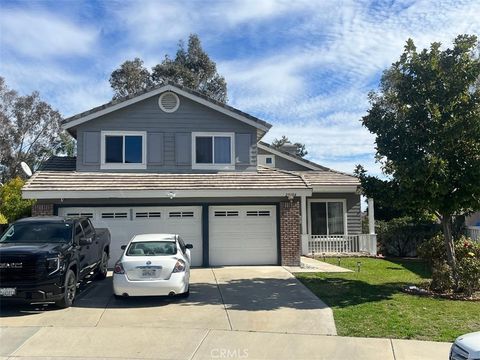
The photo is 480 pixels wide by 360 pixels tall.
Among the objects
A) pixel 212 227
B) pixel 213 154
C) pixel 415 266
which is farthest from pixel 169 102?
pixel 415 266

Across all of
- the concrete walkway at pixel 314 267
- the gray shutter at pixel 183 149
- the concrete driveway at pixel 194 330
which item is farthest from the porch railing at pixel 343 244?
the concrete driveway at pixel 194 330

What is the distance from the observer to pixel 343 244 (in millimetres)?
21625

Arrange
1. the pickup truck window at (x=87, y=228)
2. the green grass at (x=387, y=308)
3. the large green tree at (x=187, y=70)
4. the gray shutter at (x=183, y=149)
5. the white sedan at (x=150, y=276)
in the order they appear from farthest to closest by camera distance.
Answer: the large green tree at (x=187, y=70) → the gray shutter at (x=183, y=149) → the pickup truck window at (x=87, y=228) → the white sedan at (x=150, y=276) → the green grass at (x=387, y=308)

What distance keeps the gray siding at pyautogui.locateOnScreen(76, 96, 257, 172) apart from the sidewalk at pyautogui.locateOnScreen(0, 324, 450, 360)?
32.2 feet

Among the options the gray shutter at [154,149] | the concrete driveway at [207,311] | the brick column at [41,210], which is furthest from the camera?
the gray shutter at [154,149]

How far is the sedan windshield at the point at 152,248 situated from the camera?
11359mm

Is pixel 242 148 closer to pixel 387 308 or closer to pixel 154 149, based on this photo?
pixel 154 149

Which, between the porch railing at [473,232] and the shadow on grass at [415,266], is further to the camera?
the porch railing at [473,232]

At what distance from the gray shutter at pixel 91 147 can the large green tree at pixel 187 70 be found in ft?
75.6

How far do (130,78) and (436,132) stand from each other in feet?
109

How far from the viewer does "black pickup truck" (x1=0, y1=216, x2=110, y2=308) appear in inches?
384

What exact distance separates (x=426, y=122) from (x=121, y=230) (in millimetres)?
10103

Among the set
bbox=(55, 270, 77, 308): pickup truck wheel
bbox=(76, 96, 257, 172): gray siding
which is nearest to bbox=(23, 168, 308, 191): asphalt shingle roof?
bbox=(76, 96, 257, 172): gray siding

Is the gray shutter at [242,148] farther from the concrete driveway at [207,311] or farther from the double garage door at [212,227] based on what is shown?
the concrete driveway at [207,311]
